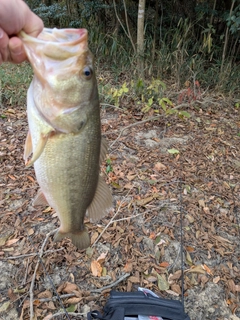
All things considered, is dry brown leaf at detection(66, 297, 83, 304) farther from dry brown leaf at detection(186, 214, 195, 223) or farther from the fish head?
the fish head

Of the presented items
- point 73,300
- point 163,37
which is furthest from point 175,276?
point 163,37

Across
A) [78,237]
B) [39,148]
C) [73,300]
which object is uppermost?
[39,148]

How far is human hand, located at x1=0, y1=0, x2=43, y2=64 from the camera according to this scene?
126 centimetres

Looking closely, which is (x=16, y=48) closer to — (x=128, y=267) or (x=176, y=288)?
(x=128, y=267)

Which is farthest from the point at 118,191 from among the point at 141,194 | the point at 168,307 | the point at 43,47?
the point at 43,47

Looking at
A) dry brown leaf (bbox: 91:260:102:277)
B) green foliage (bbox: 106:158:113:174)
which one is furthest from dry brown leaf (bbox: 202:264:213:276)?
green foliage (bbox: 106:158:113:174)

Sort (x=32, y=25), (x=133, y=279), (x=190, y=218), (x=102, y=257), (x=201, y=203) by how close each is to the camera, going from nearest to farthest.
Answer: (x=32, y=25), (x=133, y=279), (x=102, y=257), (x=190, y=218), (x=201, y=203)

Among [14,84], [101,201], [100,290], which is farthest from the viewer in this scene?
[14,84]

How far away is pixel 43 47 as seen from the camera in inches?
48.5

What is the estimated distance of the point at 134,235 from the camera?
3242 mm

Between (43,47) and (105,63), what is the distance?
5.71m

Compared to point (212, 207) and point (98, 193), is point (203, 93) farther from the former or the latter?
point (98, 193)

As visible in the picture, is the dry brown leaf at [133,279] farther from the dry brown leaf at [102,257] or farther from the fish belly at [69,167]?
the fish belly at [69,167]

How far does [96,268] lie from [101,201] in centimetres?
154
